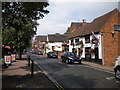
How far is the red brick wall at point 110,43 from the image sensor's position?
1853cm

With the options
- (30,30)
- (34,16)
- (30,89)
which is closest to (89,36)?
(30,30)

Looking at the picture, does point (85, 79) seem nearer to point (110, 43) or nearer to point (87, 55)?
point (110, 43)

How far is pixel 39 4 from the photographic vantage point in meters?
8.17

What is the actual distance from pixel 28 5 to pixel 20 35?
1617cm

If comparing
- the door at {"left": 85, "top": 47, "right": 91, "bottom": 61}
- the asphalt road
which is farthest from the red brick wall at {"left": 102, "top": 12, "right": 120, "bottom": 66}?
the asphalt road

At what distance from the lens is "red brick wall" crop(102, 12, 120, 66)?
18531 mm

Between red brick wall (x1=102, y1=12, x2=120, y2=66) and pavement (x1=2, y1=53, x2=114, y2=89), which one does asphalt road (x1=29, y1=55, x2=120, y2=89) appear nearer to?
pavement (x1=2, y1=53, x2=114, y2=89)

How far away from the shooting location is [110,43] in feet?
62.3

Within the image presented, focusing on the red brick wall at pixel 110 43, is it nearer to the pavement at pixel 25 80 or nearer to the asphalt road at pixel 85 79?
the asphalt road at pixel 85 79

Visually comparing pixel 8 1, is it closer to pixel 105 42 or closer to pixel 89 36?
pixel 105 42

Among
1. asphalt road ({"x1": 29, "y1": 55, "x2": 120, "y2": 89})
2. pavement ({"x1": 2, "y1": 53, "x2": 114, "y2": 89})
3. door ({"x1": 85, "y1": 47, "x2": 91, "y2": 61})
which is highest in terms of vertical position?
door ({"x1": 85, "y1": 47, "x2": 91, "y2": 61})

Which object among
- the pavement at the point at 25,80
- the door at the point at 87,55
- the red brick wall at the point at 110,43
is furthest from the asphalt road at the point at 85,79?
the door at the point at 87,55

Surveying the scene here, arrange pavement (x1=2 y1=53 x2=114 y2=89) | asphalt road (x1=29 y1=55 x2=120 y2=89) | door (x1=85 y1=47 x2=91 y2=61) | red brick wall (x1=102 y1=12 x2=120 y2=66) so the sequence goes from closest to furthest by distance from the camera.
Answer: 1. pavement (x1=2 y1=53 x2=114 y2=89)
2. asphalt road (x1=29 y1=55 x2=120 y2=89)
3. red brick wall (x1=102 y1=12 x2=120 y2=66)
4. door (x1=85 y1=47 x2=91 y2=61)

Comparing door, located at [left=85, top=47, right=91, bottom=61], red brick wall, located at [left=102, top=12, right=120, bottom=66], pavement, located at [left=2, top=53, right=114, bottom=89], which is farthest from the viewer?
door, located at [left=85, top=47, right=91, bottom=61]
